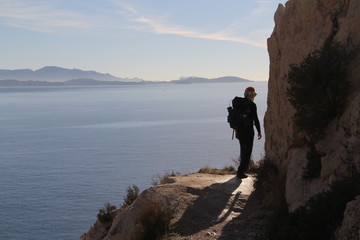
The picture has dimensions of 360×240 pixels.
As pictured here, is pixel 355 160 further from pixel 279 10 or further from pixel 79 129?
pixel 79 129

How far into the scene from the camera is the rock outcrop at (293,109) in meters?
6.98

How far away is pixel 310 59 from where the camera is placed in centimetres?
828

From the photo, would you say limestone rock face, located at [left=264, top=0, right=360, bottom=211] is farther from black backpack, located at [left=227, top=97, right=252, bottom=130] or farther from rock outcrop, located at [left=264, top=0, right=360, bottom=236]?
black backpack, located at [left=227, top=97, right=252, bottom=130]

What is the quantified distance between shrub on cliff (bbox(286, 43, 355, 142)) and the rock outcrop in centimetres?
13

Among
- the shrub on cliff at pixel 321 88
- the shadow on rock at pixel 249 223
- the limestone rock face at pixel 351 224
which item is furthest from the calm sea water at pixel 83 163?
the limestone rock face at pixel 351 224

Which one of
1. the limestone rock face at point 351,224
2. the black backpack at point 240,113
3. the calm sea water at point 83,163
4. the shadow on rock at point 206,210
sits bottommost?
the calm sea water at point 83,163

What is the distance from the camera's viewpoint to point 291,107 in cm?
954

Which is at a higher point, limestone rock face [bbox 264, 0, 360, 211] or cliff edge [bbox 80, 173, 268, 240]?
limestone rock face [bbox 264, 0, 360, 211]

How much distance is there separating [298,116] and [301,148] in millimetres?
659

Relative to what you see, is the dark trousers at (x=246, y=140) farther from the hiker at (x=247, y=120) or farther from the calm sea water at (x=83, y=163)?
the calm sea water at (x=83, y=163)

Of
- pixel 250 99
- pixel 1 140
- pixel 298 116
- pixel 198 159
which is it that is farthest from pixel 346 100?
pixel 1 140

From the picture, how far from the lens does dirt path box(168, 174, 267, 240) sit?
8.71 meters

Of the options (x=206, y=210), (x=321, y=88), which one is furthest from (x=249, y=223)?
(x=321, y=88)

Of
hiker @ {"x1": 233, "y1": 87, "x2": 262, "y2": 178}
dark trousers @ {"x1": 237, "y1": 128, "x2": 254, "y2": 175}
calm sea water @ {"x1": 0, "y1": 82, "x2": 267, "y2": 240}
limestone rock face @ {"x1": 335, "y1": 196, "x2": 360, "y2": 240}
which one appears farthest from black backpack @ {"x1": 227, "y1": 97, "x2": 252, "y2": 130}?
calm sea water @ {"x1": 0, "y1": 82, "x2": 267, "y2": 240}
